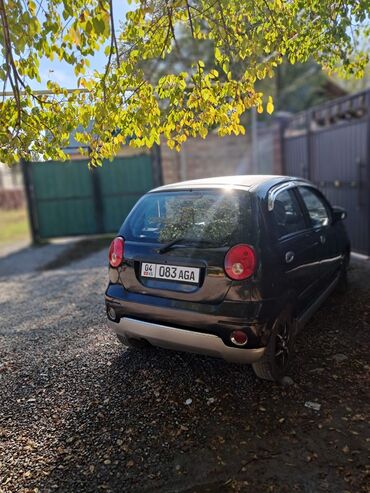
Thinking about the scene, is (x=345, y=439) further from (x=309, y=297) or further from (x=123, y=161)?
(x=123, y=161)

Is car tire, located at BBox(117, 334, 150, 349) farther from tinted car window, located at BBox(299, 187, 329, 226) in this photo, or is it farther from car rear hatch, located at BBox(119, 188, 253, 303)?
tinted car window, located at BBox(299, 187, 329, 226)

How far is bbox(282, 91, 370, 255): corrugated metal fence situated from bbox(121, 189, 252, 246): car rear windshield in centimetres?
445

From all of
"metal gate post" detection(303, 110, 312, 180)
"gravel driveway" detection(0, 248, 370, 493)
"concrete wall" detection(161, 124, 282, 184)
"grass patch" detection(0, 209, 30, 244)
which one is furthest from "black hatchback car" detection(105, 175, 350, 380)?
"grass patch" detection(0, 209, 30, 244)

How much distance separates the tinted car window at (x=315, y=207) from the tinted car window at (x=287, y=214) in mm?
332

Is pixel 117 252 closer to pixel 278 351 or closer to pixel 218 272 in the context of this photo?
pixel 218 272

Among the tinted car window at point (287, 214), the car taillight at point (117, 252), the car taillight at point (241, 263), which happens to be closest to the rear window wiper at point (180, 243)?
the car taillight at point (241, 263)

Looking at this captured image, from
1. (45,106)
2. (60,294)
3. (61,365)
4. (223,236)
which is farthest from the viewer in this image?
(60,294)

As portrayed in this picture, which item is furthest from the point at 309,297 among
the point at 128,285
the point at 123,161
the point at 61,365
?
the point at 123,161

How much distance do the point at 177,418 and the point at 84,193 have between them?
884 cm

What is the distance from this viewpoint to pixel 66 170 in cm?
1063

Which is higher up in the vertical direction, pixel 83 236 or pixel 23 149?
pixel 23 149

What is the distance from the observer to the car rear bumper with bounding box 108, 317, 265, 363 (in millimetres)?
2861

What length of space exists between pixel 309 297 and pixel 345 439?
1387 mm

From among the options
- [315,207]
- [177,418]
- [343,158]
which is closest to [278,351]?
[177,418]
